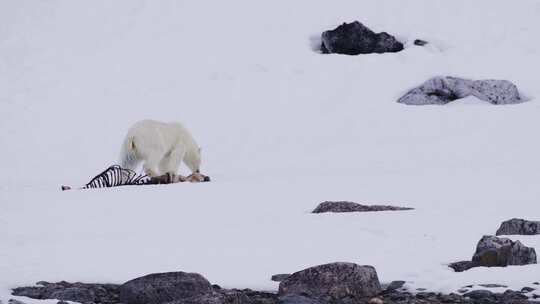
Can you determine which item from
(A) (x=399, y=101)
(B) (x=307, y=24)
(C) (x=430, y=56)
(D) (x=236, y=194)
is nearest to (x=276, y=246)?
(D) (x=236, y=194)

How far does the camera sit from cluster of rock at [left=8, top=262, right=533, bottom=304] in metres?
5.64

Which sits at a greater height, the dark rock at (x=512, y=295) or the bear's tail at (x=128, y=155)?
the bear's tail at (x=128, y=155)

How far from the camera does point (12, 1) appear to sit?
27.5 m

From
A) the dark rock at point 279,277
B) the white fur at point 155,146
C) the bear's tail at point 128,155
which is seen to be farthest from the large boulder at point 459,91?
the dark rock at point 279,277

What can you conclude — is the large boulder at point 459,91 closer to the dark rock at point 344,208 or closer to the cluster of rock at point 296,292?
the dark rock at point 344,208

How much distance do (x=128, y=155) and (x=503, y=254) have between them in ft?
25.7

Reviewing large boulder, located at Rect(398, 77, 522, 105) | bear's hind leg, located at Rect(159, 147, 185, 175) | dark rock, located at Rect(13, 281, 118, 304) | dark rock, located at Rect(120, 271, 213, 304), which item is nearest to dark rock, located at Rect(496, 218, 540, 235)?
dark rock, located at Rect(120, 271, 213, 304)

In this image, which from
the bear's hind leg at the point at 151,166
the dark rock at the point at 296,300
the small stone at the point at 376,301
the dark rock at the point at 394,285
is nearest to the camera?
the dark rock at the point at 296,300

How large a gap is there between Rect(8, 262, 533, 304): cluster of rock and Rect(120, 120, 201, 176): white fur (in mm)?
7347

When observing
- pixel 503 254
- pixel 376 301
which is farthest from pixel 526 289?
pixel 376 301

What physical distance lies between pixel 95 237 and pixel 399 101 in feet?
41.5

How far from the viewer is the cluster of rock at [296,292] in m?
5.64

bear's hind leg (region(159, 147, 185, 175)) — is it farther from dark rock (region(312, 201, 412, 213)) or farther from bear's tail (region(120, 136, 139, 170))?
dark rock (region(312, 201, 412, 213))

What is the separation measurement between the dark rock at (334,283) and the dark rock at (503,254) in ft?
2.71
